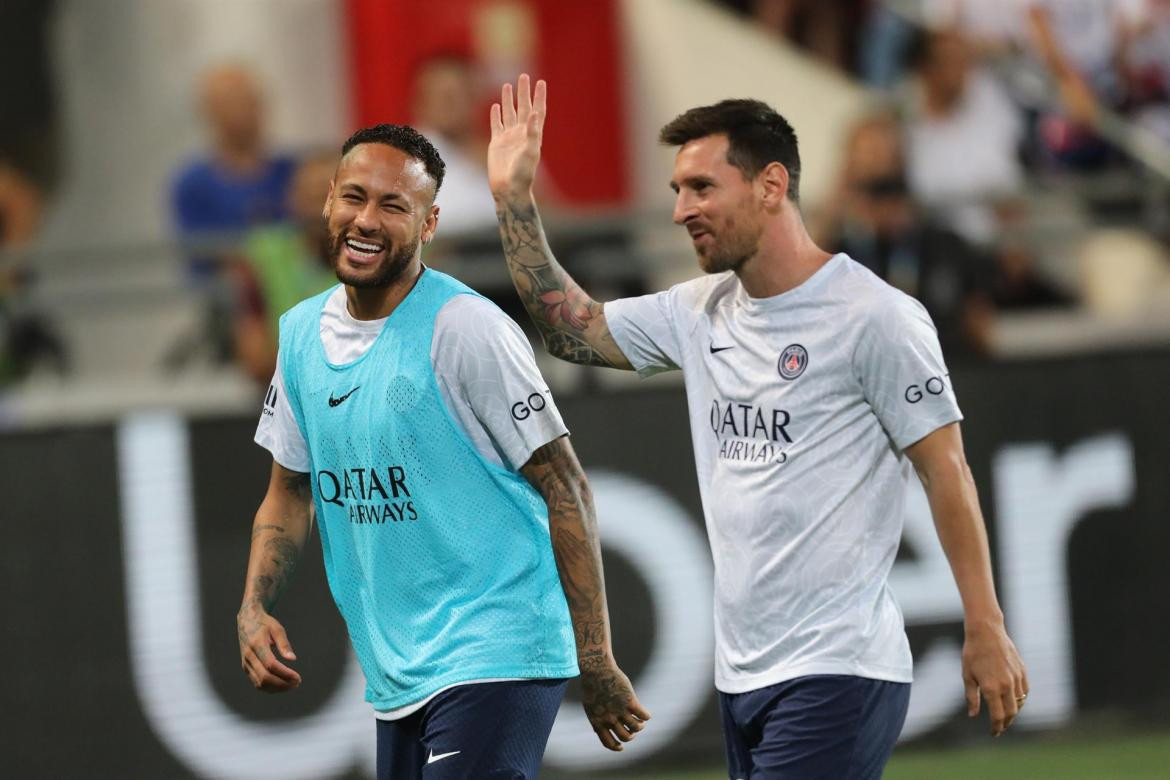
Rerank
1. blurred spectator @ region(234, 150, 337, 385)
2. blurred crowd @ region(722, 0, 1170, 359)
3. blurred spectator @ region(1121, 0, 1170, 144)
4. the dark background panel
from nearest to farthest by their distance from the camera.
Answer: the dark background panel, blurred spectator @ region(234, 150, 337, 385), blurred crowd @ region(722, 0, 1170, 359), blurred spectator @ region(1121, 0, 1170, 144)

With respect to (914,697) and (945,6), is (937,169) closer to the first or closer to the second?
(945,6)

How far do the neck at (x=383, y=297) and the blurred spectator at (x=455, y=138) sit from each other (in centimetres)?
415

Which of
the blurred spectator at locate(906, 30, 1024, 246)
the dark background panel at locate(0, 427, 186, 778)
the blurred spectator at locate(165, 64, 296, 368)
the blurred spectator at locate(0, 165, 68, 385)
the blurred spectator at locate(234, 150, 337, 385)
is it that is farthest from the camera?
the blurred spectator at locate(906, 30, 1024, 246)

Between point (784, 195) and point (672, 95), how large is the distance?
8.83m

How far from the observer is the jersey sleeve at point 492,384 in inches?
179

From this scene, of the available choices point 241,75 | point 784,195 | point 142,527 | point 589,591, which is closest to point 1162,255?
point 241,75

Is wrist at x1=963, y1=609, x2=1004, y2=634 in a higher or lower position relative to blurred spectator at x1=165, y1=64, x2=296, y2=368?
lower

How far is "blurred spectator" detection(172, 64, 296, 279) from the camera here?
9641mm

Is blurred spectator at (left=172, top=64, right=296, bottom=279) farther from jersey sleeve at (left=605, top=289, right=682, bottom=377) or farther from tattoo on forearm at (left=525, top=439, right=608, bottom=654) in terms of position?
tattoo on forearm at (left=525, top=439, right=608, bottom=654)

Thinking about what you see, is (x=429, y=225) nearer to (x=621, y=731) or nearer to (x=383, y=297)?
(x=383, y=297)

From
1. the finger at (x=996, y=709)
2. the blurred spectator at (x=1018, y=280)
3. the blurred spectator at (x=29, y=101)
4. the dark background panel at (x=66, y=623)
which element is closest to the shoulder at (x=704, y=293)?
the finger at (x=996, y=709)

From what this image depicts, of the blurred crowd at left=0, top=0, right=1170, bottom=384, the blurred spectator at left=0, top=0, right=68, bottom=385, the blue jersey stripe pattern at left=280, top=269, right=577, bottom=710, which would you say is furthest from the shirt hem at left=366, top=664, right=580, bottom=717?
the blurred spectator at left=0, top=0, right=68, bottom=385

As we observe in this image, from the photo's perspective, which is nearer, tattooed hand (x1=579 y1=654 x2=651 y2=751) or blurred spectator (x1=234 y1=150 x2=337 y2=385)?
tattooed hand (x1=579 y1=654 x2=651 y2=751)

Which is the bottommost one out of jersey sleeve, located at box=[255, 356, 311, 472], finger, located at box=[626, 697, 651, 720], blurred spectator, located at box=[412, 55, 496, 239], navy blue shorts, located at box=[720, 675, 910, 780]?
navy blue shorts, located at box=[720, 675, 910, 780]
